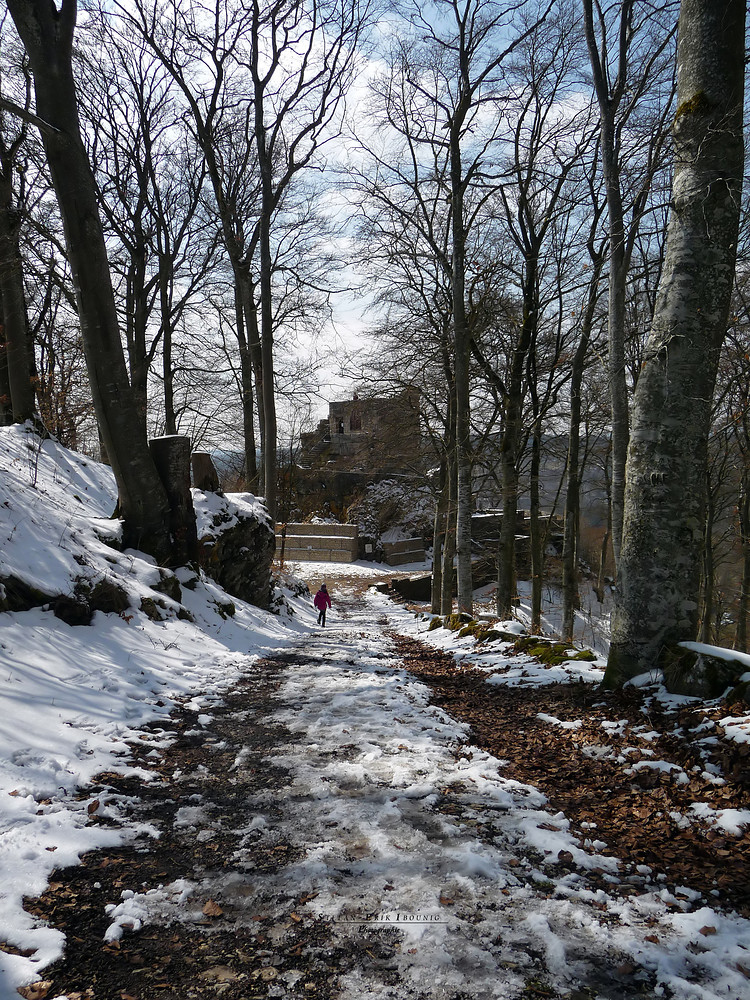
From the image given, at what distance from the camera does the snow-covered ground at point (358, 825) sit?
85.7 inches

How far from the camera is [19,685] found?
4184mm

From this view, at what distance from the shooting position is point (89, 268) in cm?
823

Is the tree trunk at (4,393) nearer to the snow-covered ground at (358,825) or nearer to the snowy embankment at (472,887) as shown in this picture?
the snow-covered ground at (358,825)

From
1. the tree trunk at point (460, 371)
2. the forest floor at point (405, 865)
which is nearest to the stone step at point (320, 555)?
the tree trunk at point (460, 371)

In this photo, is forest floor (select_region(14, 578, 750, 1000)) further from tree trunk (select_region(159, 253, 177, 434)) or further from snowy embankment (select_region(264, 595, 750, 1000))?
tree trunk (select_region(159, 253, 177, 434))

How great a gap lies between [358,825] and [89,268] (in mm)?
8266

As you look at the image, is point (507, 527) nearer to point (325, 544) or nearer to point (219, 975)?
point (219, 975)

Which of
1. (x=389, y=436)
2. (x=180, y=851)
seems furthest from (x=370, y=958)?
(x=389, y=436)

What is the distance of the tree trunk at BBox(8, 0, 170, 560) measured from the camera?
306 inches

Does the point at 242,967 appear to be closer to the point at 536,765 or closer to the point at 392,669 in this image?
the point at 536,765

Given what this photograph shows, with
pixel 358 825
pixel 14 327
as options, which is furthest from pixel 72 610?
pixel 14 327

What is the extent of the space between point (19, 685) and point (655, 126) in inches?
498

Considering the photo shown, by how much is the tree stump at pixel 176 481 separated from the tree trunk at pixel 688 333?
23.1 feet

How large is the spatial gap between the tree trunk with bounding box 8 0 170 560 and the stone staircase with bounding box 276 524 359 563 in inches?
1005
